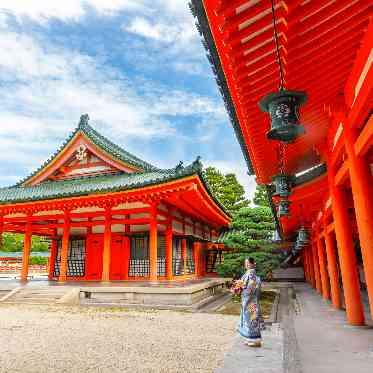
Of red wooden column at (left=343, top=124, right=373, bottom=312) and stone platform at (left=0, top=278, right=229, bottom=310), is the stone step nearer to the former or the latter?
stone platform at (left=0, top=278, right=229, bottom=310)

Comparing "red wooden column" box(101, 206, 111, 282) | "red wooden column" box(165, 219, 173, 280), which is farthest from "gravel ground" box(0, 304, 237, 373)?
"red wooden column" box(165, 219, 173, 280)

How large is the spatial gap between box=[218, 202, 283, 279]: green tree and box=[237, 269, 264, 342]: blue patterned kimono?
1156cm

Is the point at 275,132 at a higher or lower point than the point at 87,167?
lower

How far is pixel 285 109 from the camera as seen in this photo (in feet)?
10.8

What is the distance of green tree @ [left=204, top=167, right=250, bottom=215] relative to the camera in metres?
46.8

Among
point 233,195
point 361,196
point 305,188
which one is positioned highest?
point 233,195

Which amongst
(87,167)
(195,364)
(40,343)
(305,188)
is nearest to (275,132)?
(195,364)

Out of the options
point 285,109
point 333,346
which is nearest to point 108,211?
point 333,346

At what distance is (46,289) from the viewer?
1309 centimetres

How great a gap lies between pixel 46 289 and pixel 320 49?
13.3m

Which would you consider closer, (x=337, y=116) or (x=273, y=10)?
(x=273, y=10)

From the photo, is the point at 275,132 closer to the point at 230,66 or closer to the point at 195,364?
the point at 230,66

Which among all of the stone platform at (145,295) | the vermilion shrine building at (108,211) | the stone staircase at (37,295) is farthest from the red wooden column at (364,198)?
the stone staircase at (37,295)

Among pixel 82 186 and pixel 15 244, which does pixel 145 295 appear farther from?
pixel 15 244
